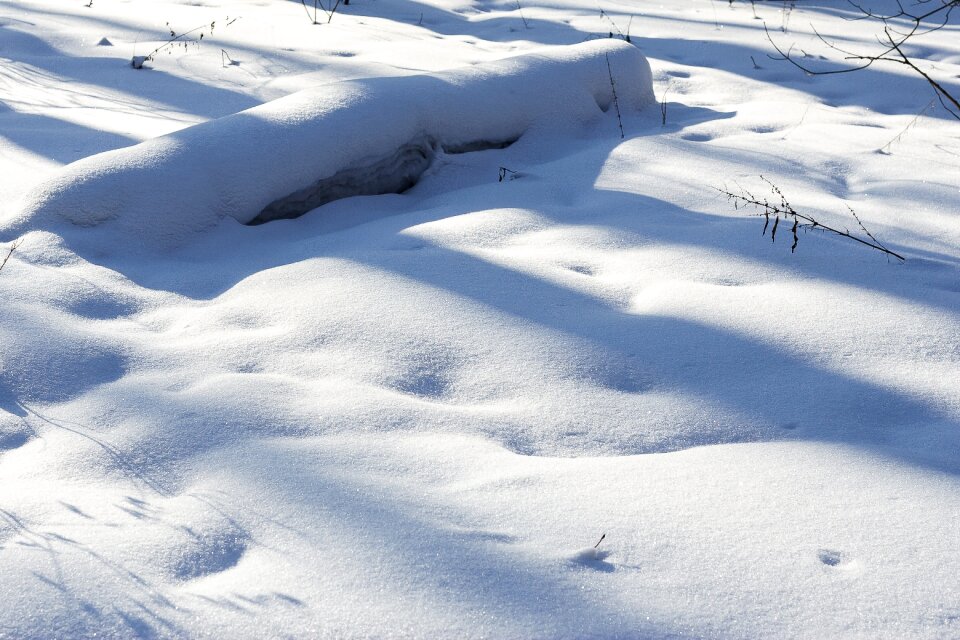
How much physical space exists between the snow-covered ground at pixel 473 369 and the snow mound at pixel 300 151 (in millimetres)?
13

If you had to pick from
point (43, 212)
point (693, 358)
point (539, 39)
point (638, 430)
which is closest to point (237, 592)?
point (638, 430)

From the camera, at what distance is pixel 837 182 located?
328 centimetres

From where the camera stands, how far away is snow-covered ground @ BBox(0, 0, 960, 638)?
51.1 inches

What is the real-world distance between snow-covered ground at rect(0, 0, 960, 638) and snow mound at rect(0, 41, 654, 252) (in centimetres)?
1

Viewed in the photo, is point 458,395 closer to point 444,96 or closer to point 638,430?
point 638,430

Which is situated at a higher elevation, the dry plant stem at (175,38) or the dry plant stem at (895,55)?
the dry plant stem at (895,55)

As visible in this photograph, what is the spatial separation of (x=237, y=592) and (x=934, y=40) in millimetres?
6348

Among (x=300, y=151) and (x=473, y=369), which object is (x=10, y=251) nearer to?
(x=300, y=151)

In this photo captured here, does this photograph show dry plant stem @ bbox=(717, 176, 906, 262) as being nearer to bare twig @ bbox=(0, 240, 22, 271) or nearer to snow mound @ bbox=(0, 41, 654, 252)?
snow mound @ bbox=(0, 41, 654, 252)

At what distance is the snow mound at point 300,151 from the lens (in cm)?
269

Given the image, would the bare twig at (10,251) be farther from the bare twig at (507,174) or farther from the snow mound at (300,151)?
the bare twig at (507,174)

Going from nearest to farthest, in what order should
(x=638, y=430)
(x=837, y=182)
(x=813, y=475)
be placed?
(x=813, y=475), (x=638, y=430), (x=837, y=182)

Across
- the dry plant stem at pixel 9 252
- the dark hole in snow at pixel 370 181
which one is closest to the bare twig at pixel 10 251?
the dry plant stem at pixel 9 252

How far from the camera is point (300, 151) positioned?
3.03 m
